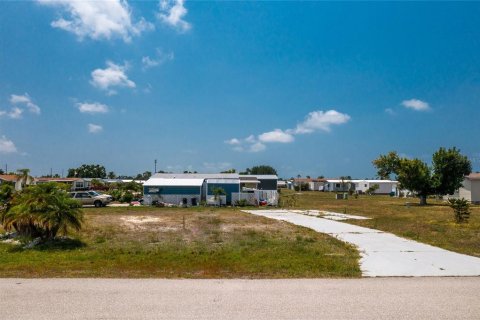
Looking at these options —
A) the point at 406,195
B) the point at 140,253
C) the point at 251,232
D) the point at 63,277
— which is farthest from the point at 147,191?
the point at 406,195

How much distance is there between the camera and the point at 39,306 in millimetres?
6074

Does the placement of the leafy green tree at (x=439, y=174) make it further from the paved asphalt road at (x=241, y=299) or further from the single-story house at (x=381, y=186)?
the single-story house at (x=381, y=186)

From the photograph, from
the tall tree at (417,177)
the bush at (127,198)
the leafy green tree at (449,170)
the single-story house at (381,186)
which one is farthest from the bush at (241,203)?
the single-story house at (381,186)

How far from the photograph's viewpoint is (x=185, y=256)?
10.6 metres

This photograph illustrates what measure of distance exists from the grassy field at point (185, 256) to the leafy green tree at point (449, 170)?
29.9m

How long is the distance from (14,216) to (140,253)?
4.93 metres

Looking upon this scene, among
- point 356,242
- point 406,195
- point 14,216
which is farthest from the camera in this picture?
point 406,195

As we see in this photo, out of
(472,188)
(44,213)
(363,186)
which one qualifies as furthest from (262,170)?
(44,213)

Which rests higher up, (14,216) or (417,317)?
(14,216)

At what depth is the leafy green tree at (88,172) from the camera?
11688 cm

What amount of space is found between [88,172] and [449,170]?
105 metres

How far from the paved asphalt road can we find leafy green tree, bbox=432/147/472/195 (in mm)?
35314

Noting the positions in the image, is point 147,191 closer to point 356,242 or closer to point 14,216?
point 14,216

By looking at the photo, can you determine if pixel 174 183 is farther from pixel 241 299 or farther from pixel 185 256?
pixel 241 299
